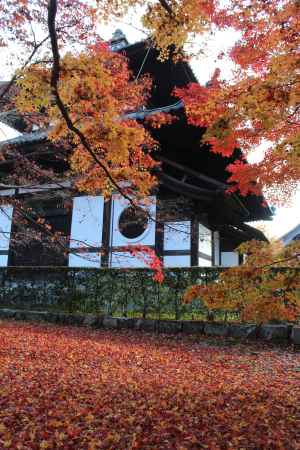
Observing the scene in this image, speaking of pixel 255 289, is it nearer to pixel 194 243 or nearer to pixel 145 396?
pixel 145 396

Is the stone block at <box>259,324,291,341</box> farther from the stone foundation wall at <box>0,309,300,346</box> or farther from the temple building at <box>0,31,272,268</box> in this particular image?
the temple building at <box>0,31,272,268</box>

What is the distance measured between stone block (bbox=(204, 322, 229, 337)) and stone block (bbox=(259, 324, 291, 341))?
74 centimetres

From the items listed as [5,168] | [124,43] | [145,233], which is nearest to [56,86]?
[145,233]

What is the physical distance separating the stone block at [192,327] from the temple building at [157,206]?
172 cm

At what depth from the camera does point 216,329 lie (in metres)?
8.23

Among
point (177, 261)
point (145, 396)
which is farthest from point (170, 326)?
point (145, 396)

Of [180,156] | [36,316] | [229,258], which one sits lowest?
[36,316]

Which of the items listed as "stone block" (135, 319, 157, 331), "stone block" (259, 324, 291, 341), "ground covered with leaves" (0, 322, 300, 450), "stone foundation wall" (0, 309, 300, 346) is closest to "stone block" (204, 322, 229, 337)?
"stone foundation wall" (0, 309, 300, 346)

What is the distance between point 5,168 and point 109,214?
3814 mm

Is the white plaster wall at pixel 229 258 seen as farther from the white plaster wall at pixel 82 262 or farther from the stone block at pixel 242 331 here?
the stone block at pixel 242 331

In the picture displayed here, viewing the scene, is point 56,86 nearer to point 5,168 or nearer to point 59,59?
point 59,59

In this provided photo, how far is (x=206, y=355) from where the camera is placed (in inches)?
256

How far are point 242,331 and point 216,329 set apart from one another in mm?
566

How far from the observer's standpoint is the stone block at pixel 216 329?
816 cm
